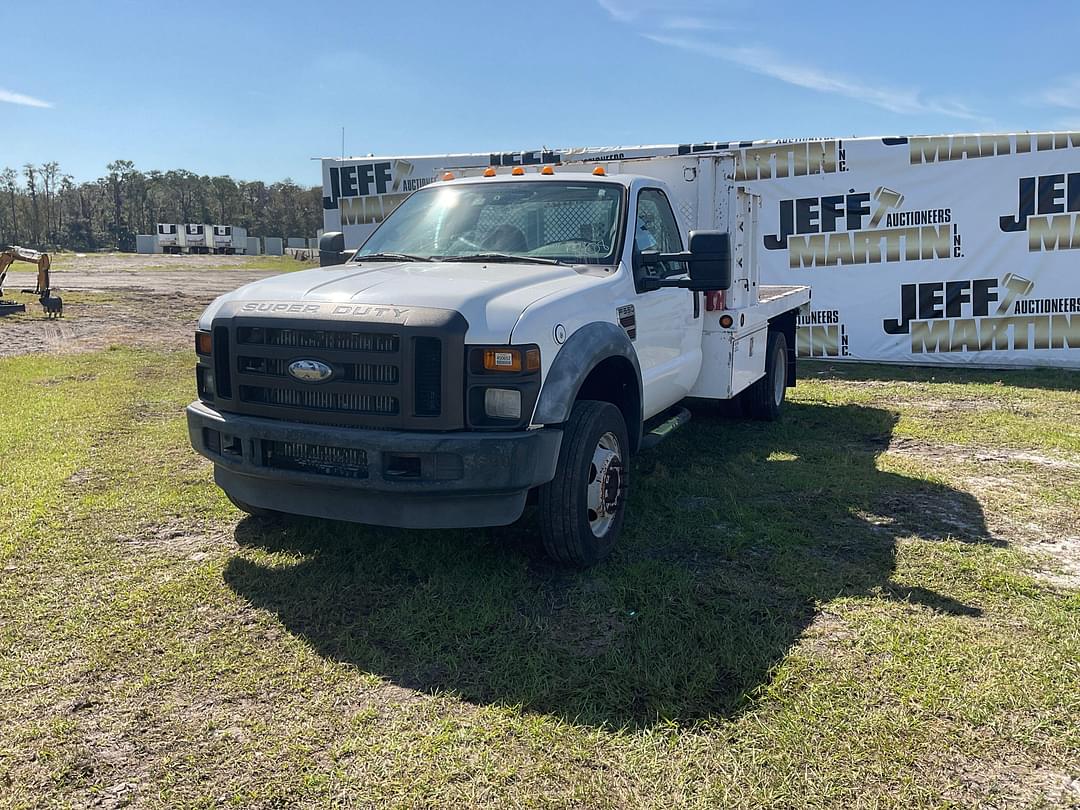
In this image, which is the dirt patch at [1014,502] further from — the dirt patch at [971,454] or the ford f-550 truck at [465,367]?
the ford f-550 truck at [465,367]

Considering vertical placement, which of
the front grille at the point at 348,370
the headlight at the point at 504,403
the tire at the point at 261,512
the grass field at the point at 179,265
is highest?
the grass field at the point at 179,265

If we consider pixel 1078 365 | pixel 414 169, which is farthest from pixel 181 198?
pixel 1078 365

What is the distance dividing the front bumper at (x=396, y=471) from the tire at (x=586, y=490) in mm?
175

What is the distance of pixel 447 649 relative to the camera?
3684mm

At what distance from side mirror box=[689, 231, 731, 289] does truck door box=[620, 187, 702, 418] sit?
30cm

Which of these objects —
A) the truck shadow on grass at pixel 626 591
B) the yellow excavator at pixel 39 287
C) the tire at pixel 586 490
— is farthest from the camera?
the yellow excavator at pixel 39 287

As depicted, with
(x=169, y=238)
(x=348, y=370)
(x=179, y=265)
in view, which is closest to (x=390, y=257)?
(x=348, y=370)

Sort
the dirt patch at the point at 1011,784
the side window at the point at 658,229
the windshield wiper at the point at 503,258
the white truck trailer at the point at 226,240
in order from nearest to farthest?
the dirt patch at the point at 1011,784, the windshield wiper at the point at 503,258, the side window at the point at 658,229, the white truck trailer at the point at 226,240

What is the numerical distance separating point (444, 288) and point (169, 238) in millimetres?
86600

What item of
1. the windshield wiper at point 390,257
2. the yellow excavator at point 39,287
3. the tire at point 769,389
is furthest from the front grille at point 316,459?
the yellow excavator at point 39,287

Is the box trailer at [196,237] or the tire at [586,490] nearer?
the tire at [586,490]

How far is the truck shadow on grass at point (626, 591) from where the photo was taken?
342cm

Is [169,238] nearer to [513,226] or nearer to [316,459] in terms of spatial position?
[513,226]

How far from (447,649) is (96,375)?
28.9 ft
